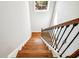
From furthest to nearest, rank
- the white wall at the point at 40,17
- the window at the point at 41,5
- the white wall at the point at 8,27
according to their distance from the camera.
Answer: the white wall at the point at 40,17 < the window at the point at 41,5 < the white wall at the point at 8,27

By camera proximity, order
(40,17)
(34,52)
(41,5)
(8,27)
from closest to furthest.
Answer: (8,27) → (34,52) → (41,5) → (40,17)

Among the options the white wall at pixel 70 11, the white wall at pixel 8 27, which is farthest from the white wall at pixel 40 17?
the white wall at pixel 8 27

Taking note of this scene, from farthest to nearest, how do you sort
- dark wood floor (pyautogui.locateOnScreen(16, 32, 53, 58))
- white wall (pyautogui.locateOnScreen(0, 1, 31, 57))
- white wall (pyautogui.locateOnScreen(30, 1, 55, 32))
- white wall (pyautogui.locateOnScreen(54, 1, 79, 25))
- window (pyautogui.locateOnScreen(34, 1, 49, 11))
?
white wall (pyautogui.locateOnScreen(30, 1, 55, 32)) < window (pyautogui.locateOnScreen(34, 1, 49, 11)) < dark wood floor (pyautogui.locateOnScreen(16, 32, 53, 58)) < white wall (pyautogui.locateOnScreen(54, 1, 79, 25)) < white wall (pyautogui.locateOnScreen(0, 1, 31, 57))

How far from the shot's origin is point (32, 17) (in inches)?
259

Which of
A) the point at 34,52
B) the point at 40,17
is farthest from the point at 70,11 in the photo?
the point at 40,17

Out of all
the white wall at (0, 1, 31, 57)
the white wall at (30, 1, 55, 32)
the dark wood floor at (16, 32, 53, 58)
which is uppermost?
the white wall at (0, 1, 31, 57)

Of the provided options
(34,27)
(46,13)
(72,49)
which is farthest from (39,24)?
(72,49)

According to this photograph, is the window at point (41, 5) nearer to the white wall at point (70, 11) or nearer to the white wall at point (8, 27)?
the white wall at point (70, 11)

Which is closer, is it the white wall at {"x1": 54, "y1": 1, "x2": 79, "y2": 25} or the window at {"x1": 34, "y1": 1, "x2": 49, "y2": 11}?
the white wall at {"x1": 54, "y1": 1, "x2": 79, "y2": 25}

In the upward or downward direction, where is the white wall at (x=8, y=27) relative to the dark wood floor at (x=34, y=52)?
upward

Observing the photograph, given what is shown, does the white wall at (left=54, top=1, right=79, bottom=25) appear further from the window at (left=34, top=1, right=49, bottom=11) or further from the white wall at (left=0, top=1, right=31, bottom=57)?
the window at (left=34, top=1, right=49, bottom=11)

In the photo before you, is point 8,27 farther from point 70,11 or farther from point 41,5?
point 41,5

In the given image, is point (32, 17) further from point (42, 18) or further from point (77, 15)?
point (77, 15)

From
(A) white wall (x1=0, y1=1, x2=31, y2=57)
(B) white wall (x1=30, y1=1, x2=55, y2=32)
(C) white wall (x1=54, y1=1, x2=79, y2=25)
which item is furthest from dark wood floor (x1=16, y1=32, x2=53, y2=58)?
(B) white wall (x1=30, y1=1, x2=55, y2=32)
